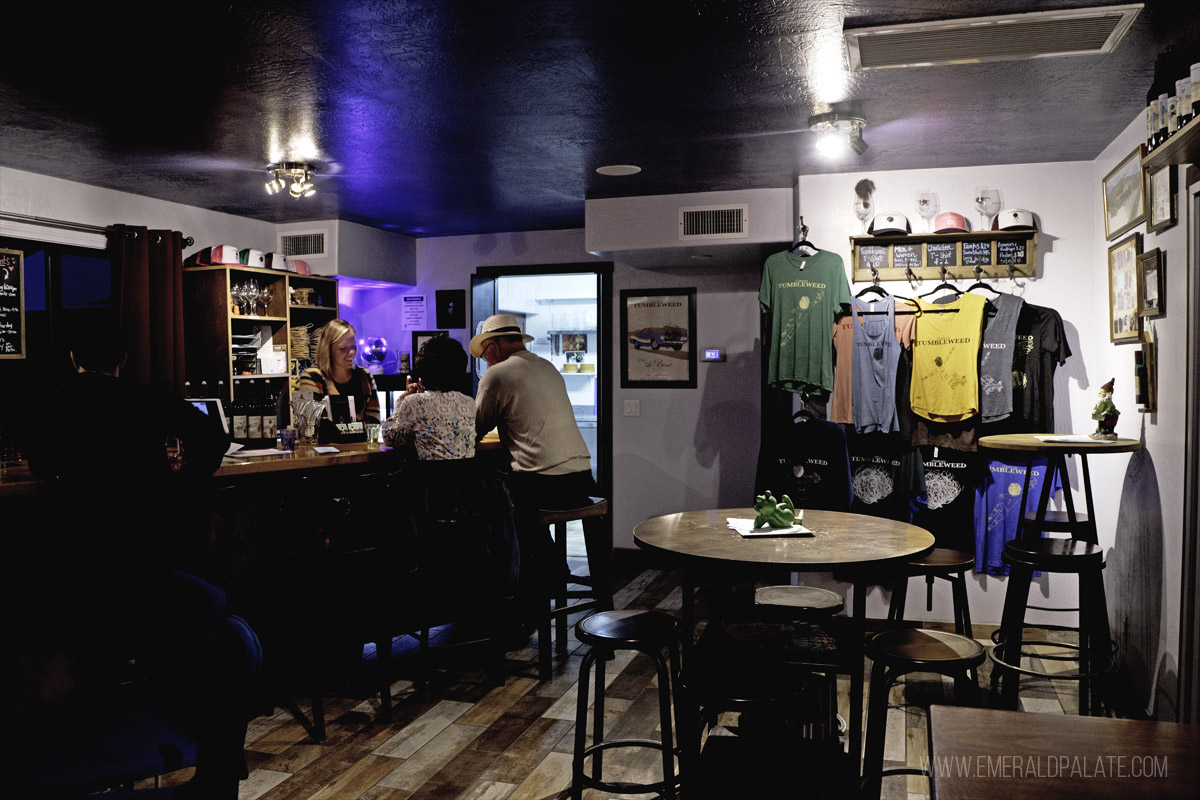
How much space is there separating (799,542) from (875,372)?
2.22 meters

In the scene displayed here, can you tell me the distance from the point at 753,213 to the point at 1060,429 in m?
2.22

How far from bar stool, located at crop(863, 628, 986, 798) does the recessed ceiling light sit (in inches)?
121

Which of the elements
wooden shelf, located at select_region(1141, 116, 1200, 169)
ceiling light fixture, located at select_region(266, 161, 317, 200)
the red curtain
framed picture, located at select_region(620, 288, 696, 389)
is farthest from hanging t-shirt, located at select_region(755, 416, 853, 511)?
the red curtain

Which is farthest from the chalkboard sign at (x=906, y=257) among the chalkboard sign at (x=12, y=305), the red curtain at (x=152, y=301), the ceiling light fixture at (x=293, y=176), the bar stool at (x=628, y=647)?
the chalkboard sign at (x=12, y=305)

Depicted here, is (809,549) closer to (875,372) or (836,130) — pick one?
(836,130)

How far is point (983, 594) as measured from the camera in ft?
15.4

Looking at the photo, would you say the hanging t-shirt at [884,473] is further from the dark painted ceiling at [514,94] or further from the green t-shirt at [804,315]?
the dark painted ceiling at [514,94]

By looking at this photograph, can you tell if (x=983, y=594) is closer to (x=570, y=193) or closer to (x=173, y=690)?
(x=570, y=193)

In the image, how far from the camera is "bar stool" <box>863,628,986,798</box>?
7.86 feet

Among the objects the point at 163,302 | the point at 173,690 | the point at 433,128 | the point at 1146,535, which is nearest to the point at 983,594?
the point at 1146,535

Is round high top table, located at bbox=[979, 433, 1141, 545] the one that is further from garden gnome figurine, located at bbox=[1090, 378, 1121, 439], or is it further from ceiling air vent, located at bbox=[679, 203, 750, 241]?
Answer: ceiling air vent, located at bbox=[679, 203, 750, 241]

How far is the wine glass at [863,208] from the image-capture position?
481cm

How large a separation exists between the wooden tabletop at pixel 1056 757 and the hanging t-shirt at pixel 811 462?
9.22ft

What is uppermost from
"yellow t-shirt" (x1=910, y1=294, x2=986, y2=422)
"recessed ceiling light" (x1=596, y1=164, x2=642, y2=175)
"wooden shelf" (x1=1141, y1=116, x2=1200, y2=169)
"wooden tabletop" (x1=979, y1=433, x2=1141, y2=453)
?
"recessed ceiling light" (x1=596, y1=164, x2=642, y2=175)
